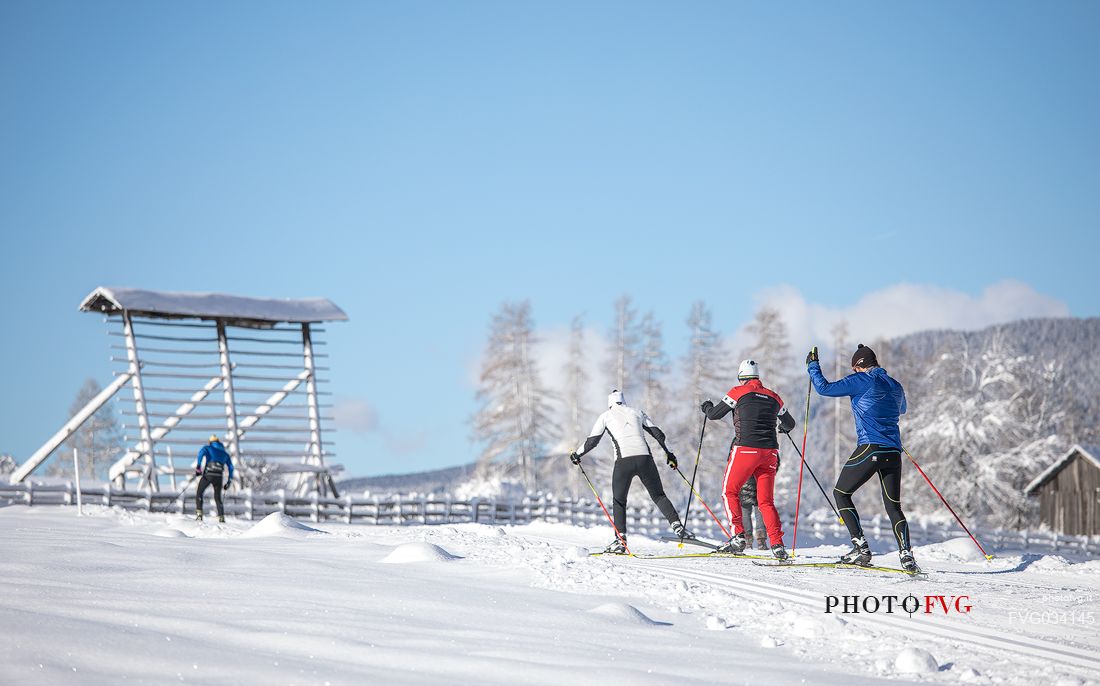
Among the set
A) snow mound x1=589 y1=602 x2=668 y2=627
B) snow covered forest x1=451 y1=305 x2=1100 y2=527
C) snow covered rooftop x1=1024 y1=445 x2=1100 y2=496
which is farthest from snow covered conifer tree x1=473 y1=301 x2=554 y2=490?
snow mound x1=589 y1=602 x2=668 y2=627

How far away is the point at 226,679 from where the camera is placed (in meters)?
3.94

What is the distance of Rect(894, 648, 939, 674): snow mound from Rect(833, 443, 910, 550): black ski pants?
413cm

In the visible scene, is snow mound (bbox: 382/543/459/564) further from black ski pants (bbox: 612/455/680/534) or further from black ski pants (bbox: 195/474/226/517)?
black ski pants (bbox: 195/474/226/517)

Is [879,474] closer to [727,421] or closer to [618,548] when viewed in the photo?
[618,548]

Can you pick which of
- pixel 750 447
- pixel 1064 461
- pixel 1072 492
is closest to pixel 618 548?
pixel 750 447

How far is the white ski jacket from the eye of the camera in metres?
10.9

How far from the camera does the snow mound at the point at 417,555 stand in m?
8.51

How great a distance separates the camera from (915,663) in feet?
15.9

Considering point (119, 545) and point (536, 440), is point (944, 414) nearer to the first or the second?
point (536, 440)

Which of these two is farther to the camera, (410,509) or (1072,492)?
(1072,492)

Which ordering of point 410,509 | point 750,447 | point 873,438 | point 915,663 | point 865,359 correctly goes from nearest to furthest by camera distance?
point 915,663, point 873,438, point 865,359, point 750,447, point 410,509

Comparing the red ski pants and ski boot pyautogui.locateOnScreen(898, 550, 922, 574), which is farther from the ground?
the red ski pants

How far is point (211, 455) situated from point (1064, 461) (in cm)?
3192

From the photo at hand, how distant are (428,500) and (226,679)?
21.3 m
